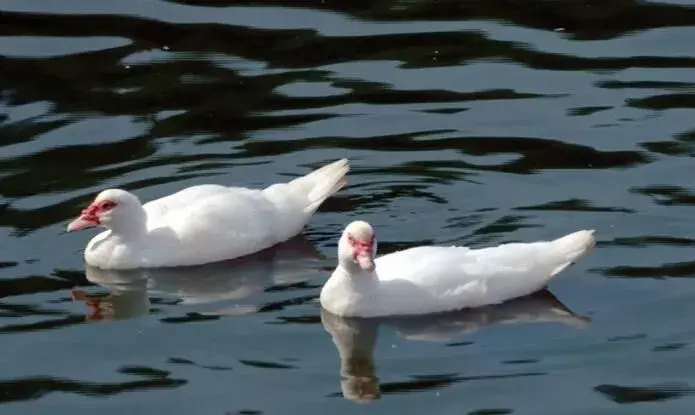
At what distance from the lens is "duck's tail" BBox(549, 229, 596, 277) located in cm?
1169

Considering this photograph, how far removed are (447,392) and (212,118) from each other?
211 inches

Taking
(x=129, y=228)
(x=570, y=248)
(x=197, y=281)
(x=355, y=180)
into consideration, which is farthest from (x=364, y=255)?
(x=355, y=180)

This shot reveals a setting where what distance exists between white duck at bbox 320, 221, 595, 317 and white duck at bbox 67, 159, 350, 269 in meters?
1.21

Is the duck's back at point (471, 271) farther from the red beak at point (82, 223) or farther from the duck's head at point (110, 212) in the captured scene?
the red beak at point (82, 223)

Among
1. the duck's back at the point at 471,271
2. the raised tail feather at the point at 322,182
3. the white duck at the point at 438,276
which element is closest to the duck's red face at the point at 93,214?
the raised tail feather at the point at 322,182

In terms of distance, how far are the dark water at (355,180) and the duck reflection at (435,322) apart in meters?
0.02

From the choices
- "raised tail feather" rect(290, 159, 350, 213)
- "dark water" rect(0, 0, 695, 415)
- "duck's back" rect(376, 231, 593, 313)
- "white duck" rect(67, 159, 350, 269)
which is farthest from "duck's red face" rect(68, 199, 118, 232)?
"duck's back" rect(376, 231, 593, 313)

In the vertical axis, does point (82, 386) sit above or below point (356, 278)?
below

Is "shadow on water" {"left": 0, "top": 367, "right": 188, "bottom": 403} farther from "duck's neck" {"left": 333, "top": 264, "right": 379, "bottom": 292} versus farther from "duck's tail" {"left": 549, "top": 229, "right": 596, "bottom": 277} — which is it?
"duck's tail" {"left": 549, "top": 229, "right": 596, "bottom": 277}

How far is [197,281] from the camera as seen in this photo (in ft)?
40.6

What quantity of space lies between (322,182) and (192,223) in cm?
103

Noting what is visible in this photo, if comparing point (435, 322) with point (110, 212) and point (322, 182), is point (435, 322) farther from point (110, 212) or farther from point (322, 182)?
point (110, 212)

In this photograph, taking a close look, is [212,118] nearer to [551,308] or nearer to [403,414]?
[551,308]

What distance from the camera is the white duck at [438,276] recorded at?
37.6 feet
